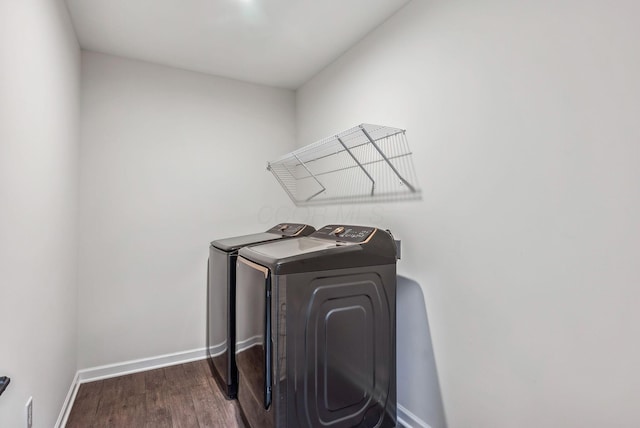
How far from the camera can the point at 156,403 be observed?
2.14m

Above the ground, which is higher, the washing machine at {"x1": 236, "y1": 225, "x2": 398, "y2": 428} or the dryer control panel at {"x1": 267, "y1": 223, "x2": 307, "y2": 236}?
the dryer control panel at {"x1": 267, "y1": 223, "x2": 307, "y2": 236}

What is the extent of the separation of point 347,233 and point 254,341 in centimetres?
76

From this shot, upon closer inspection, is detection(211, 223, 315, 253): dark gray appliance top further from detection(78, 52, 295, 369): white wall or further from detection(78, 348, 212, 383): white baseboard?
detection(78, 348, 212, 383): white baseboard

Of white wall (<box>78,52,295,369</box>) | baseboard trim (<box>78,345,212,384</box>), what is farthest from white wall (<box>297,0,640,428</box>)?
baseboard trim (<box>78,345,212,384</box>)

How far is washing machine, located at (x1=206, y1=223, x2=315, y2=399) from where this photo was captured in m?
2.16

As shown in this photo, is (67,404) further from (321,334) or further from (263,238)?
(321,334)

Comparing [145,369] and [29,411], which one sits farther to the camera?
[145,369]

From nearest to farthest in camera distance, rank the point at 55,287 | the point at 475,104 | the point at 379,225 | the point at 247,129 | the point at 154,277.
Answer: the point at 475,104 < the point at 55,287 < the point at 379,225 < the point at 154,277 < the point at 247,129

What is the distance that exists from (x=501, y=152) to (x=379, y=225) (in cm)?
88

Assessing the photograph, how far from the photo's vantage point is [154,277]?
2.65 metres

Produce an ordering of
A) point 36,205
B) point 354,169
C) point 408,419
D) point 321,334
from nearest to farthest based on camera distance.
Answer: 1. point 36,205
2. point 321,334
3. point 408,419
4. point 354,169

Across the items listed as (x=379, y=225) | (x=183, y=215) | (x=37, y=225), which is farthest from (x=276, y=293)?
(x=183, y=215)

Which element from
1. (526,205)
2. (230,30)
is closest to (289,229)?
(230,30)

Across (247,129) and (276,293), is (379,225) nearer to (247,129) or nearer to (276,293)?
(276,293)
